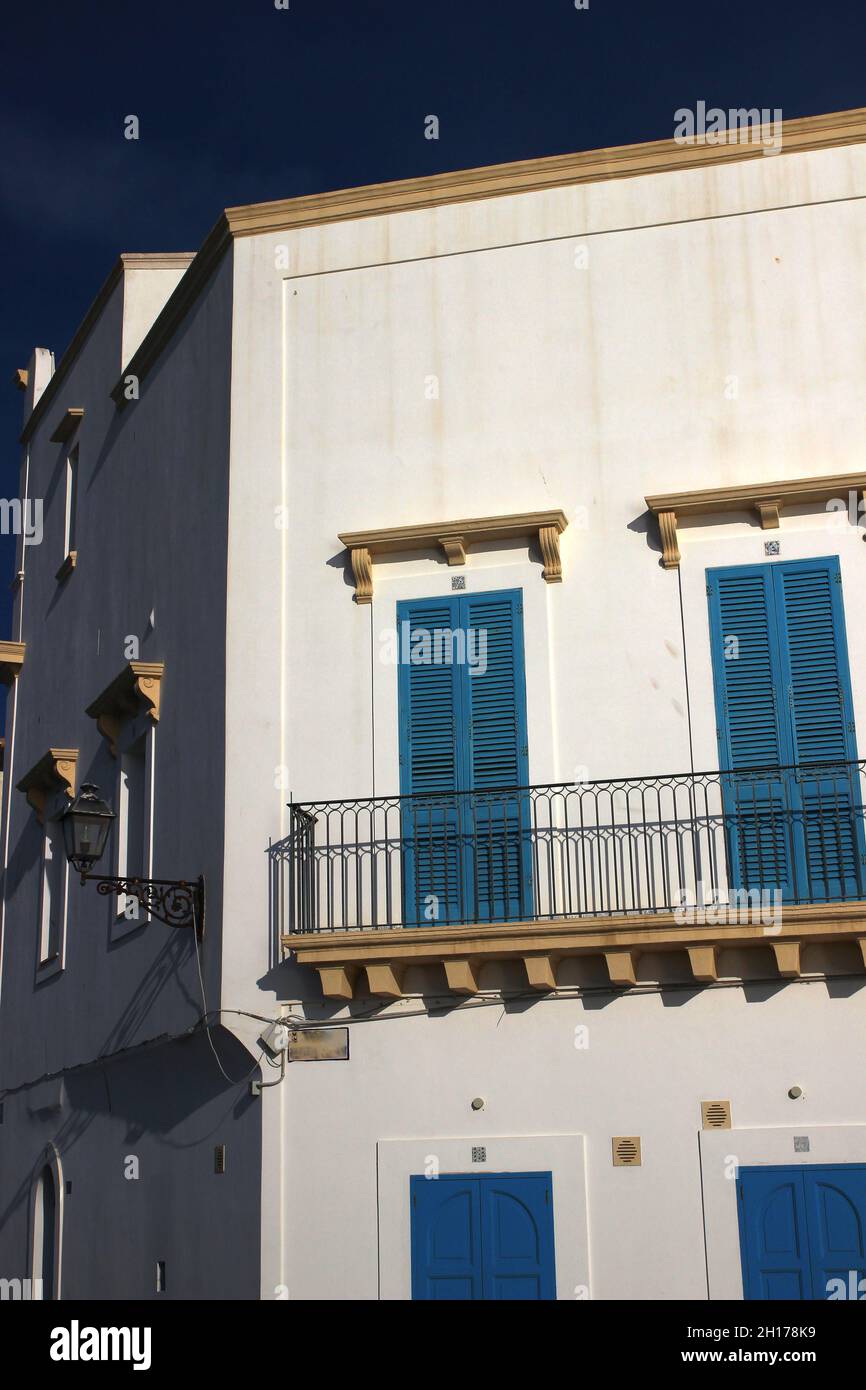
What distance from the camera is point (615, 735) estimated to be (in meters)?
14.0

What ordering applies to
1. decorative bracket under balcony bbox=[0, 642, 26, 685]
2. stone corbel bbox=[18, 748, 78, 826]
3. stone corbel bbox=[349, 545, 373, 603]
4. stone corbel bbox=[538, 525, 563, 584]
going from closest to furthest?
stone corbel bbox=[538, 525, 563, 584] → stone corbel bbox=[349, 545, 373, 603] → stone corbel bbox=[18, 748, 78, 826] → decorative bracket under balcony bbox=[0, 642, 26, 685]

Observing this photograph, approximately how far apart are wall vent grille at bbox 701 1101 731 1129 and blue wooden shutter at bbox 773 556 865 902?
1692mm

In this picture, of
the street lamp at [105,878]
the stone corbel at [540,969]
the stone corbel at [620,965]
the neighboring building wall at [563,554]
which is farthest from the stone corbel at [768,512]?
the street lamp at [105,878]

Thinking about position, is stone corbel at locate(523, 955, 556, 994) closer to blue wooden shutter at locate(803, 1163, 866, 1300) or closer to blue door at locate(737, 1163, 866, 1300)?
blue door at locate(737, 1163, 866, 1300)

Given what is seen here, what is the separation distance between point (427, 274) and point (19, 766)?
9.53 meters

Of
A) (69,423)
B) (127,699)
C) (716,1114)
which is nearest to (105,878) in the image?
(127,699)

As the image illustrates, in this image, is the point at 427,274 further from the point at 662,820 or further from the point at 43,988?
the point at 43,988

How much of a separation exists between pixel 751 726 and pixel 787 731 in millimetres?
286

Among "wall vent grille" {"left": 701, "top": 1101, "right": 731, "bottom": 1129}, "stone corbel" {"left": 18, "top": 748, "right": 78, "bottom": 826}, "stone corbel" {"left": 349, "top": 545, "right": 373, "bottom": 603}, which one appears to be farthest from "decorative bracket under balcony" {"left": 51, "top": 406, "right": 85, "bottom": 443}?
"wall vent grille" {"left": 701, "top": 1101, "right": 731, "bottom": 1129}

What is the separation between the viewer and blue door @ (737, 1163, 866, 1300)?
40.9 feet

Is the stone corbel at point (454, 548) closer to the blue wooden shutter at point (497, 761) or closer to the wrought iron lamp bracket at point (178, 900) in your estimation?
the blue wooden shutter at point (497, 761)

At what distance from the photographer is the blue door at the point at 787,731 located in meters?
13.2

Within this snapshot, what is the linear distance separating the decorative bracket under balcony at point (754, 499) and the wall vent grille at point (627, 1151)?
4.58m

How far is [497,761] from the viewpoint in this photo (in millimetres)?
14195
